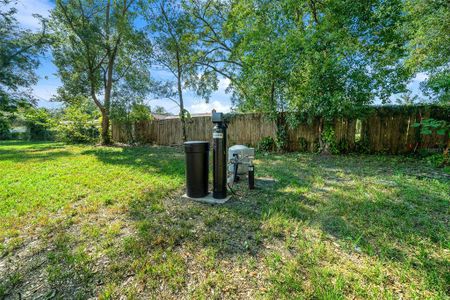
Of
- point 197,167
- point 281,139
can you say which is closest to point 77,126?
point 281,139

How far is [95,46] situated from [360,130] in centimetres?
1212

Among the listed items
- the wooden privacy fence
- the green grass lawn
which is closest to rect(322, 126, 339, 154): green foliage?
the wooden privacy fence

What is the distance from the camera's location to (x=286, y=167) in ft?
17.8

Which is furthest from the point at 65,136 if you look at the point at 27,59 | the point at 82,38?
→ the point at 82,38

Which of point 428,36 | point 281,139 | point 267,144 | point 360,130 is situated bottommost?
point 267,144

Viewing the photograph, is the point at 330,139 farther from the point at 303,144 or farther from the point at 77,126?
the point at 77,126

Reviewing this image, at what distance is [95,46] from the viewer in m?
10.0

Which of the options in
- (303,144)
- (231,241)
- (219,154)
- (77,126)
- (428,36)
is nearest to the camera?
(231,241)

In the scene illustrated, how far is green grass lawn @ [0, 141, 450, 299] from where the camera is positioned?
1.51 m

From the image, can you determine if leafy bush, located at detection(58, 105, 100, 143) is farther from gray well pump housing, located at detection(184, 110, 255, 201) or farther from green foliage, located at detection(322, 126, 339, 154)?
green foliage, located at detection(322, 126, 339, 154)

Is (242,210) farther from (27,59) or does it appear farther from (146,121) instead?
(27,59)

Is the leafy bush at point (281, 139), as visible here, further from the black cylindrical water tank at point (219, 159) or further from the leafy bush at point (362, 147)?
the black cylindrical water tank at point (219, 159)

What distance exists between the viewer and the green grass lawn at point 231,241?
4.96 feet

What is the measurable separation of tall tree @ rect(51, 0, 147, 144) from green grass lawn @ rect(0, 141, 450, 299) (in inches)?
316
